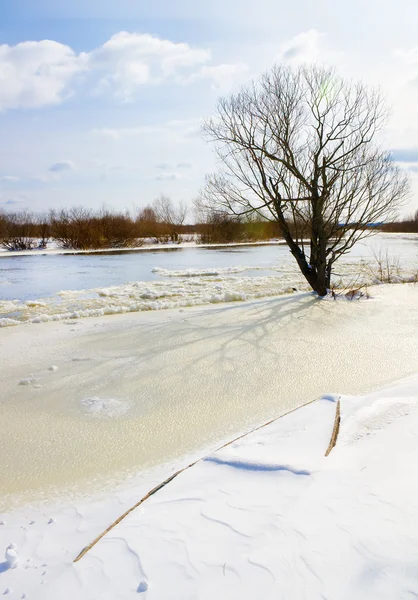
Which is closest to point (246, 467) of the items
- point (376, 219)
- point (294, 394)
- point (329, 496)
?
point (329, 496)

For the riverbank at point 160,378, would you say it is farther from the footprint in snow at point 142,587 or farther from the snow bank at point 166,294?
the footprint in snow at point 142,587

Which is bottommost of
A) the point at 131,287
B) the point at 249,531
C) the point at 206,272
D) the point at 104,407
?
the point at 104,407

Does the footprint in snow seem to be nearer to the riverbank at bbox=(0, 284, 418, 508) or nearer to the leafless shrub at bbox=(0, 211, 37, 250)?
the riverbank at bbox=(0, 284, 418, 508)

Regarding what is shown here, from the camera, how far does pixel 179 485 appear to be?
7.39 ft

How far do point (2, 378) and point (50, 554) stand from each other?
2.93 m

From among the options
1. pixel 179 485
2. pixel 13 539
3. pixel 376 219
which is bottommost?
pixel 13 539

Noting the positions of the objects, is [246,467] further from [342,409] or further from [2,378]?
[2,378]

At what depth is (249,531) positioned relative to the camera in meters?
1.74

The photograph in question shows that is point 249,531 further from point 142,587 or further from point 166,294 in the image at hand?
point 166,294

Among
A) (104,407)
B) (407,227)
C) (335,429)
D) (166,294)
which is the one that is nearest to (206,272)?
(166,294)

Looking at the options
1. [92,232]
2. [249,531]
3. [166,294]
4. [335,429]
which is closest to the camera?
[249,531]

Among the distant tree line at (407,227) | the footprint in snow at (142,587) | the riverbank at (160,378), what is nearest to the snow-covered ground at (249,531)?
the footprint in snow at (142,587)

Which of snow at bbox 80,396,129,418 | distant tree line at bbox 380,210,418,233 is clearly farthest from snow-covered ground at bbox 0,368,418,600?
distant tree line at bbox 380,210,418,233

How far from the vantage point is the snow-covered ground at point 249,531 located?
1.47 meters
